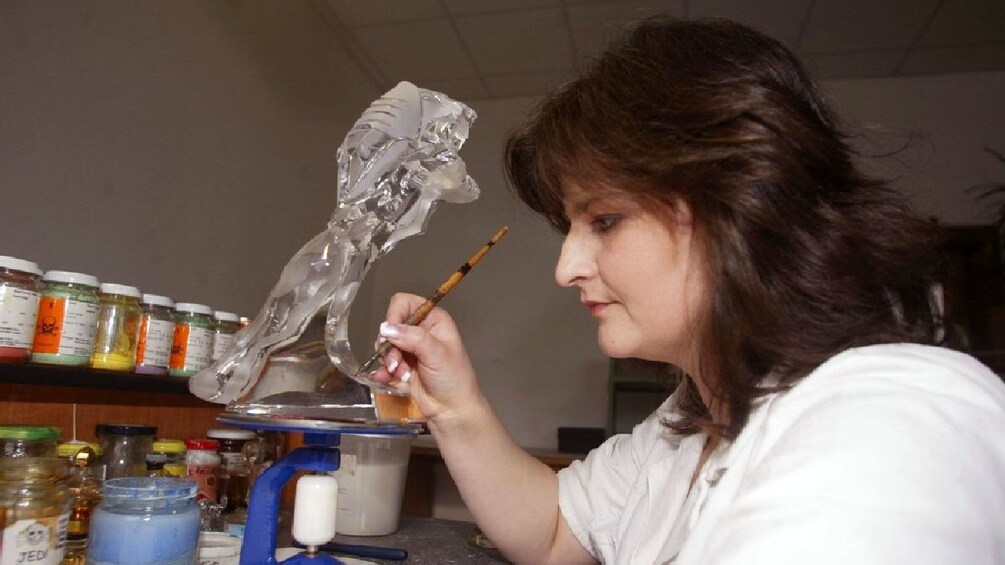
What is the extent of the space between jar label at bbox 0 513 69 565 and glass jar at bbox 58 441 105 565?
0.09 m

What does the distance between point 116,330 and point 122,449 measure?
0.19 m

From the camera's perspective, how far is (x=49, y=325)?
2.66 feet

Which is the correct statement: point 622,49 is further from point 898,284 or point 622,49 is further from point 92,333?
point 92,333

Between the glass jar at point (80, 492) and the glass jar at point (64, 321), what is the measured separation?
141 mm

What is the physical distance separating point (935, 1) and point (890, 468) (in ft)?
7.57

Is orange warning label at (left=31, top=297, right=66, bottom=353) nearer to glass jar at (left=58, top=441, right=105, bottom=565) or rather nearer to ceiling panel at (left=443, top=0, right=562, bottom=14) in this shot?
glass jar at (left=58, top=441, right=105, bottom=565)

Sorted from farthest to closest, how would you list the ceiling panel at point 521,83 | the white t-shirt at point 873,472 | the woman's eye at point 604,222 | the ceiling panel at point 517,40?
the ceiling panel at point 521,83
the ceiling panel at point 517,40
the woman's eye at point 604,222
the white t-shirt at point 873,472

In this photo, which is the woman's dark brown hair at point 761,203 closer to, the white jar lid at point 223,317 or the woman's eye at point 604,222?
the woman's eye at point 604,222

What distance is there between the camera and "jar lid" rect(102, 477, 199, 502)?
61 centimetres

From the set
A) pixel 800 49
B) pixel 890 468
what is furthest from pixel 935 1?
pixel 890 468

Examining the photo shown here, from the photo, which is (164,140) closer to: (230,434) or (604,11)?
(230,434)

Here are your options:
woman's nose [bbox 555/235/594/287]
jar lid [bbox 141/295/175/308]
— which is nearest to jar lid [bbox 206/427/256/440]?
jar lid [bbox 141/295/175/308]

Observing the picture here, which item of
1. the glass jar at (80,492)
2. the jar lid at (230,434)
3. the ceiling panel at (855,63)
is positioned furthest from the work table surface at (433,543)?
the ceiling panel at (855,63)

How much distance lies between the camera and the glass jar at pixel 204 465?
0.95 meters
